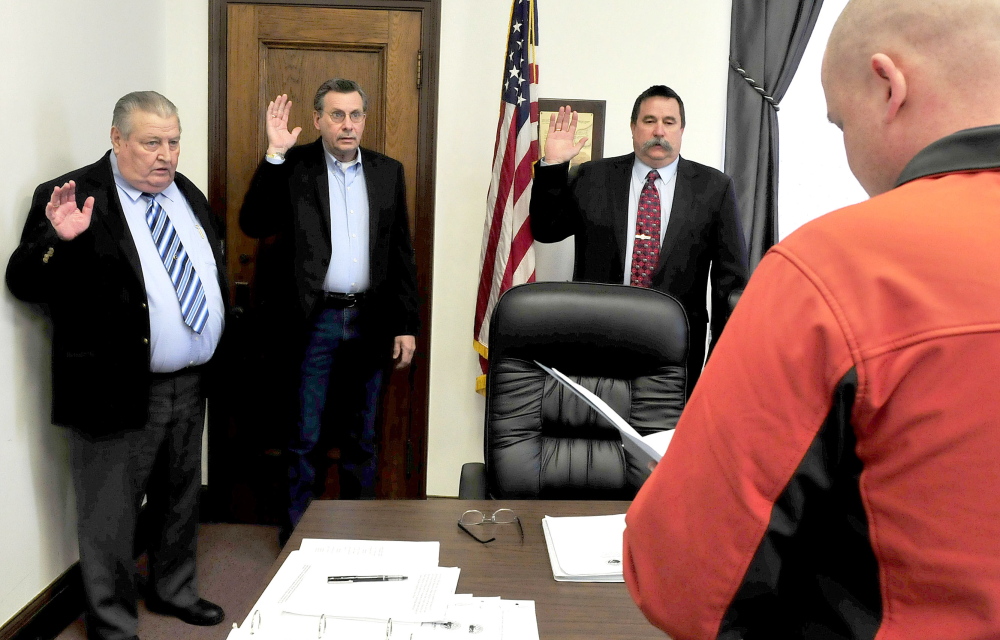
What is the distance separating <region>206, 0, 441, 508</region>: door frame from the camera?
3.41m

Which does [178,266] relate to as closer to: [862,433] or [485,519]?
[485,519]

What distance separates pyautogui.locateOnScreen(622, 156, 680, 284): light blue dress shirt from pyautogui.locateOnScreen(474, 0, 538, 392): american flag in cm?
41

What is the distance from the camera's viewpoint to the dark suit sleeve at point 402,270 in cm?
316

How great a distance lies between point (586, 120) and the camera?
3518mm

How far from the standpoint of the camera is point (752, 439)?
68cm

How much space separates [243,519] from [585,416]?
2199 millimetres

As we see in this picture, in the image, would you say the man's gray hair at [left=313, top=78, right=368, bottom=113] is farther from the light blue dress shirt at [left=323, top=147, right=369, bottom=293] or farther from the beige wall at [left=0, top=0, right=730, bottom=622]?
the beige wall at [left=0, top=0, right=730, bottom=622]

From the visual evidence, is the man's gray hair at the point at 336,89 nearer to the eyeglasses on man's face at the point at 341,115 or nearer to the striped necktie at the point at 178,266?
the eyeglasses on man's face at the point at 341,115

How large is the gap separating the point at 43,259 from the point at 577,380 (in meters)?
1.51

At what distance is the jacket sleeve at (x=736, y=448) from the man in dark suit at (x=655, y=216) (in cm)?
222

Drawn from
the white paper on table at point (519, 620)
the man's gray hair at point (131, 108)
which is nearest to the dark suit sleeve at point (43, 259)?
the man's gray hair at point (131, 108)

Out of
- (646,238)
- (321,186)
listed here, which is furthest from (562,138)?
(321,186)

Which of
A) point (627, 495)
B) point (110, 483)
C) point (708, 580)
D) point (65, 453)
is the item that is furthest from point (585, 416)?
point (65, 453)

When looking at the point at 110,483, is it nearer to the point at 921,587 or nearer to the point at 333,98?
the point at 333,98
